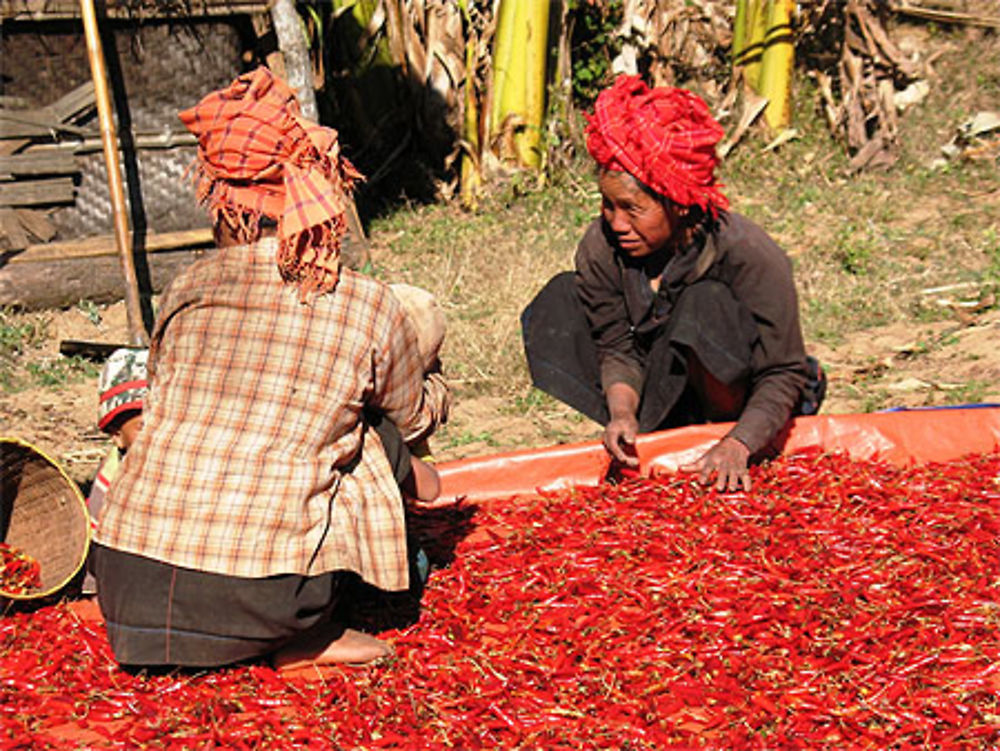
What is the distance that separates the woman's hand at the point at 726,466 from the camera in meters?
3.41

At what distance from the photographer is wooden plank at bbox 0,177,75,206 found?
6125mm

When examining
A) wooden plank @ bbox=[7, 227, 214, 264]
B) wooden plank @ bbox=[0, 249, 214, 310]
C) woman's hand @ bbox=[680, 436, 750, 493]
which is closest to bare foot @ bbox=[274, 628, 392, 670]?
woman's hand @ bbox=[680, 436, 750, 493]

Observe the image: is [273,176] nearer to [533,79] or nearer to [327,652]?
[327,652]

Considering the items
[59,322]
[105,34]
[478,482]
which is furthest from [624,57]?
[478,482]

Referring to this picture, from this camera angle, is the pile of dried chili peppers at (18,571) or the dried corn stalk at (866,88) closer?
the pile of dried chili peppers at (18,571)

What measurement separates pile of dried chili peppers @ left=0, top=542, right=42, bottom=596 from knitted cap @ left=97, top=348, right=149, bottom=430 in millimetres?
504

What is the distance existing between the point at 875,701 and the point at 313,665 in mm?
1272

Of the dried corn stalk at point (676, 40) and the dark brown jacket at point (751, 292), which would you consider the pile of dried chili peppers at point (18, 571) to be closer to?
the dark brown jacket at point (751, 292)

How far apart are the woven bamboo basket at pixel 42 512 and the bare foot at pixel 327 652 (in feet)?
2.54

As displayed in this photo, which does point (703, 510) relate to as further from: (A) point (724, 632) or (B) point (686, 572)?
(A) point (724, 632)

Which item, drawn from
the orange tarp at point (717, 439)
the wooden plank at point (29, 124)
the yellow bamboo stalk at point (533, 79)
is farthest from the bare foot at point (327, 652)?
the yellow bamboo stalk at point (533, 79)

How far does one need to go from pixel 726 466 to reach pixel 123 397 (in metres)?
1.73

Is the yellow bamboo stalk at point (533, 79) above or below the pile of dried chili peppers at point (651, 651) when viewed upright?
above

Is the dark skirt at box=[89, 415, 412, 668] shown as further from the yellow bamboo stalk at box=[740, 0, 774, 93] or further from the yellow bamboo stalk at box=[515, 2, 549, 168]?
the yellow bamboo stalk at box=[740, 0, 774, 93]
